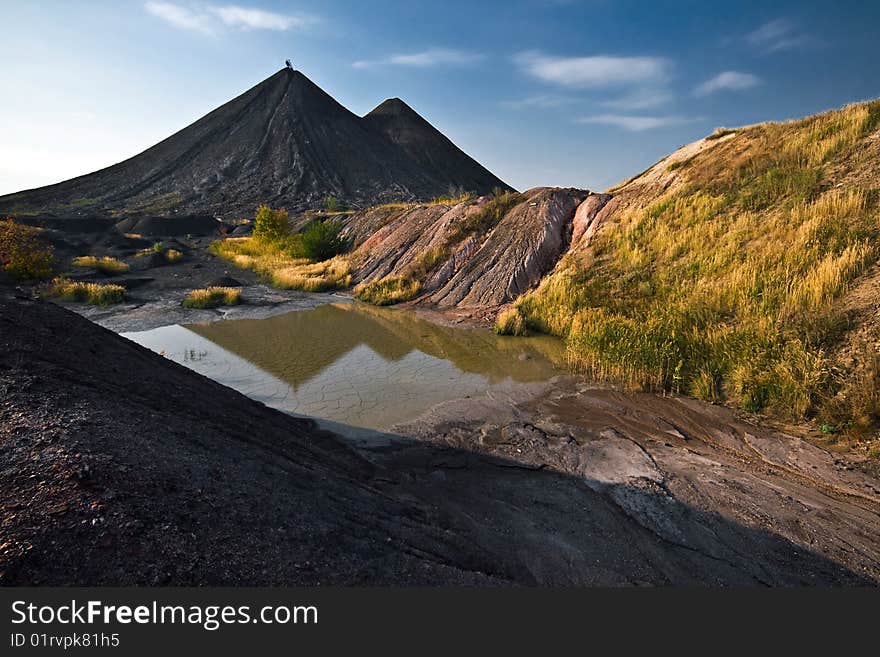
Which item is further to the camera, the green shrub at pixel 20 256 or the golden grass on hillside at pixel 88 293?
the green shrub at pixel 20 256

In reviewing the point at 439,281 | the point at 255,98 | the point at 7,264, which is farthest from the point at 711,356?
the point at 255,98

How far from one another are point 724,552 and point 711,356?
541 centimetres

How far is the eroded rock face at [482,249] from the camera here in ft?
58.6

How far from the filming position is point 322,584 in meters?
2.55

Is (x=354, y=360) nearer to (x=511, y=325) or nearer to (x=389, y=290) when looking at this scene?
(x=511, y=325)

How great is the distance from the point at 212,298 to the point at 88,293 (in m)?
5.29

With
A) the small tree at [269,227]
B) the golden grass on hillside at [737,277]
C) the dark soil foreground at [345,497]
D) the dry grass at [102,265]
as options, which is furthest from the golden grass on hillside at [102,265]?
the golden grass on hillside at [737,277]

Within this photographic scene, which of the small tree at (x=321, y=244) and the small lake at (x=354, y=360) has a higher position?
the small tree at (x=321, y=244)

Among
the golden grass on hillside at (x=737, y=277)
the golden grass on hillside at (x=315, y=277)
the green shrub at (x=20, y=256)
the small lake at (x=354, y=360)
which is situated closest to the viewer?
the golden grass on hillside at (x=737, y=277)

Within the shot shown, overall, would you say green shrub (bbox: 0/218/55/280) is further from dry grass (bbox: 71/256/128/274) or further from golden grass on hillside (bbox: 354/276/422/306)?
golden grass on hillside (bbox: 354/276/422/306)

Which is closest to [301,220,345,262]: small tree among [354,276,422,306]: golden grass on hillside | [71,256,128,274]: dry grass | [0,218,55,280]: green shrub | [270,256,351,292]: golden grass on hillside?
[270,256,351,292]: golden grass on hillside

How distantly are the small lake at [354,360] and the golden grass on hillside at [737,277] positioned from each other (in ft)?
6.57

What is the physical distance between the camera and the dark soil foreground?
2.48m

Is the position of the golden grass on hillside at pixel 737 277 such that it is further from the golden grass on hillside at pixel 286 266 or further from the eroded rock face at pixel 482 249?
the golden grass on hillside at pixel 286 266
